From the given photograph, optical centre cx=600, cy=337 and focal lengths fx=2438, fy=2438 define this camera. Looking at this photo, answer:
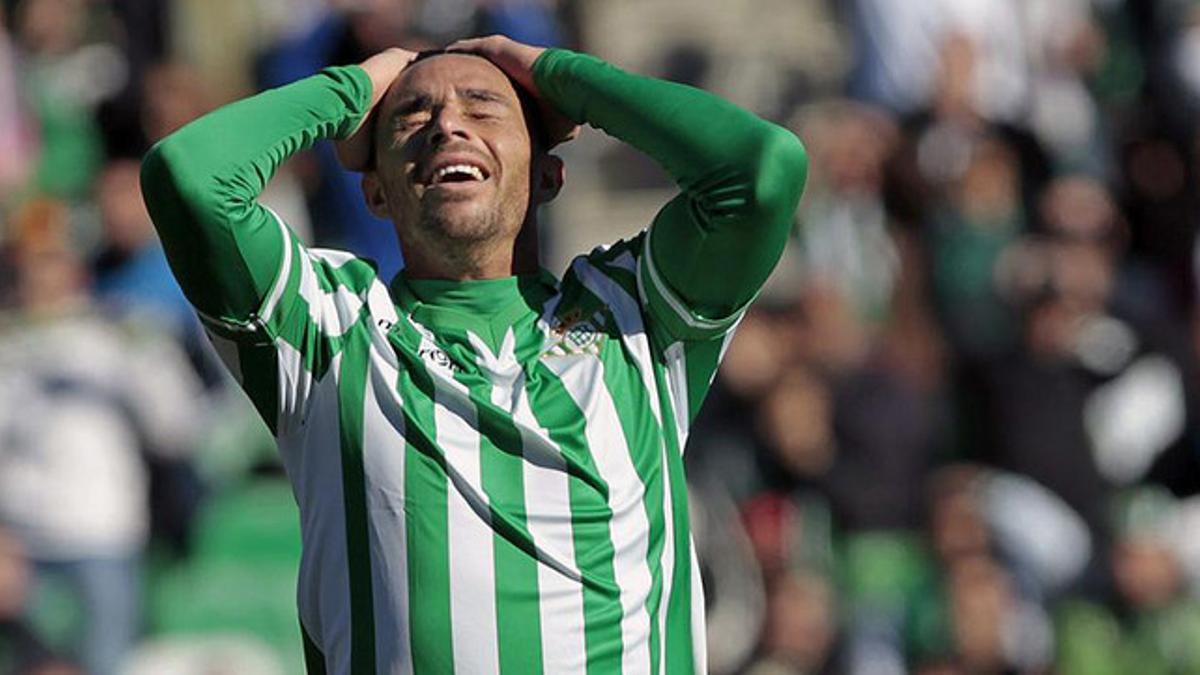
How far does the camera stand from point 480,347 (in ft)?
12.8

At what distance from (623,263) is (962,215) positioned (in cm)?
539

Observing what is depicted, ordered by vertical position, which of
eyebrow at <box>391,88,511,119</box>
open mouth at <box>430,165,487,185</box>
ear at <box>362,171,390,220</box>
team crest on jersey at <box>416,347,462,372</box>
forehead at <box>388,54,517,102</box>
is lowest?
team crest on jersey at <box>416,347,462,372</box>

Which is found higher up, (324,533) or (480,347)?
(480,347)

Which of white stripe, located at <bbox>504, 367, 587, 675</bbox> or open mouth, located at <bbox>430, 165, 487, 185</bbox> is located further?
open mouth, located at <bbox>430, 165, 487, 185</bbox>

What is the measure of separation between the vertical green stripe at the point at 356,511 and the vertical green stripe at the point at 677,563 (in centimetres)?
48

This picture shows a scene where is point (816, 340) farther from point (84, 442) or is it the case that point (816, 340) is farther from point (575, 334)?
point (575, 334)

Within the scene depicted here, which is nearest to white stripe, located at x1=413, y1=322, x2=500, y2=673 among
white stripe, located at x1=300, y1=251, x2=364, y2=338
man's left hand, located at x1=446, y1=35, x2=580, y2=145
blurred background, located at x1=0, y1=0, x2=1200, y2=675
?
white stripe, located at x1=300, y1=251, x2=364, y2=338

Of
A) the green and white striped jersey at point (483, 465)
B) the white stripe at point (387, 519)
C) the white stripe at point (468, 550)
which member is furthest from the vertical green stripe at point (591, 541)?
the white stripe at point (387, 519)

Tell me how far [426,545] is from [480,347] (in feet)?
1.17

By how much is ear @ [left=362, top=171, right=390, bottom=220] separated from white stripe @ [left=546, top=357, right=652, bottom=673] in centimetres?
46

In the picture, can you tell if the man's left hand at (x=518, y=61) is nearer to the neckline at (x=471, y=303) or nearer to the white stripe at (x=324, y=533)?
the neckline at (x=471, y=303)

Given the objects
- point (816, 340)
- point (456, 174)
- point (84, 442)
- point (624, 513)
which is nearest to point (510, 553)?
point (624, 513)

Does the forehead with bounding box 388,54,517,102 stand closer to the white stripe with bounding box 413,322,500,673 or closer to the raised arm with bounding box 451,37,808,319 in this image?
the raised arm with bounding box 451,37,808,319

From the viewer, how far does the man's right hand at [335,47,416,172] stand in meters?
4.06
